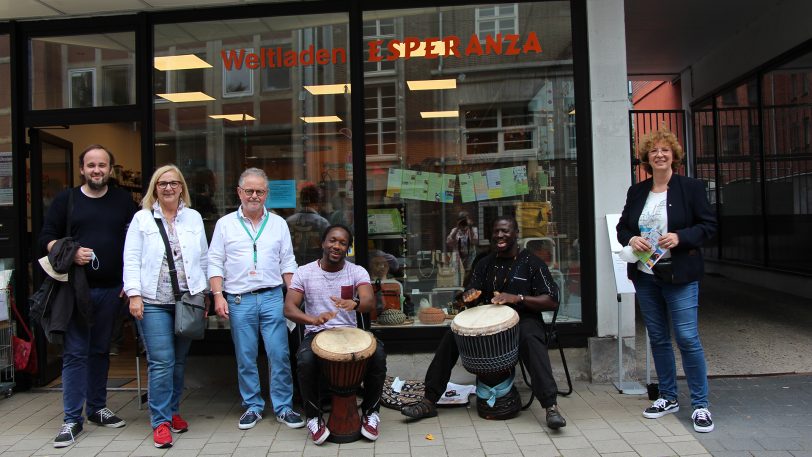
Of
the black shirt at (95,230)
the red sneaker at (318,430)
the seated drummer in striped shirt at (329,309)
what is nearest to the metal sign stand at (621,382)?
the seated drummer in striped shirt at (329,309)

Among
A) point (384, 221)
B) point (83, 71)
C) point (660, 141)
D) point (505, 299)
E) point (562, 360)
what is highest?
point (83, 71)

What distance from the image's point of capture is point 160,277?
448 centimetres

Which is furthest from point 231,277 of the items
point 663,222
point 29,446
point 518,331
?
point 663,222

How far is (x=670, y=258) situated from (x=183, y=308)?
3.34m

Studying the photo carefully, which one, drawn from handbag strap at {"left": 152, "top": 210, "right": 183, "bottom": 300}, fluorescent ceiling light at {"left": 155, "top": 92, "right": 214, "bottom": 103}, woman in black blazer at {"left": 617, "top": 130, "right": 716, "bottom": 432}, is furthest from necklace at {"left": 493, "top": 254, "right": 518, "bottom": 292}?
fluorescent ceiling light at {"left": 155, "top": 92, "right": 214, "bottom": 103}

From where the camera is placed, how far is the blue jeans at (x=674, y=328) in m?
4.45

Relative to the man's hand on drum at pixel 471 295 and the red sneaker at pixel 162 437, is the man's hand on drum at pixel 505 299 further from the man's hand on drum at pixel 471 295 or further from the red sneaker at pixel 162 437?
the red sneaker at pixel 162 437

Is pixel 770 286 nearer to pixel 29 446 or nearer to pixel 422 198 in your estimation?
pixel 422 198

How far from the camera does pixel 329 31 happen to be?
19.6 feet

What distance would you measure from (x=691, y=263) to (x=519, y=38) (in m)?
2.68

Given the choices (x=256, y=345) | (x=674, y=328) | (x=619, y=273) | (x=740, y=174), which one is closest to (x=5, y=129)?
(x=256, y=345)

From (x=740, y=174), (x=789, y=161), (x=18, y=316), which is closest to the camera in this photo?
(x=18, y=316)

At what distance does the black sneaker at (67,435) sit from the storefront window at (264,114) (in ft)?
7.00

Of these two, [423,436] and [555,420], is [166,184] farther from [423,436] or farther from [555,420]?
[555,420]
